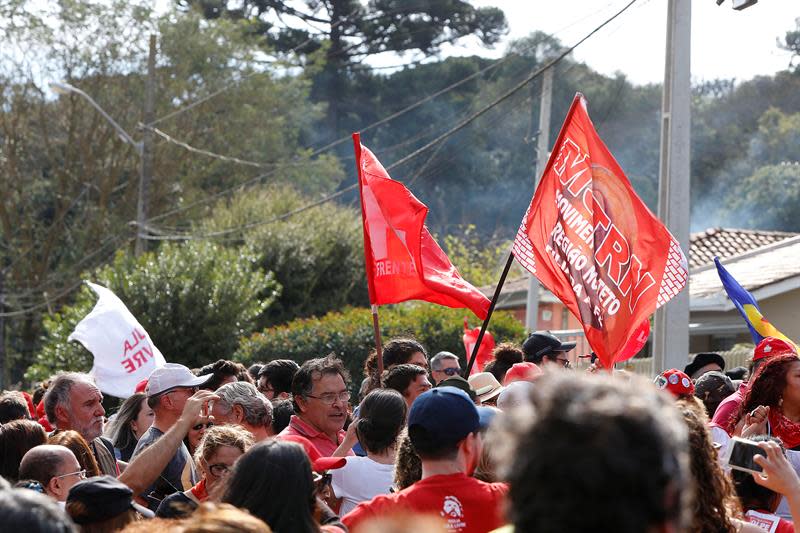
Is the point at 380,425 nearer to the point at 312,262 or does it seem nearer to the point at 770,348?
the point at 770,348

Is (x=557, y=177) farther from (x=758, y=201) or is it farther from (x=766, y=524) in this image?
(x=758, y=201)

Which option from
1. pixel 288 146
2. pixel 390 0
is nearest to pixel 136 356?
pixel 288 146

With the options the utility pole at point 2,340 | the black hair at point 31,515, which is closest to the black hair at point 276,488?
the black hair at point 31,515

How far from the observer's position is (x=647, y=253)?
24.6 ft

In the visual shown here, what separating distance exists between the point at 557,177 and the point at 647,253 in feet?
2.80

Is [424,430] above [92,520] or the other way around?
above

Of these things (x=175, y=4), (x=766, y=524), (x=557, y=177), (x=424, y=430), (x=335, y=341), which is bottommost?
(x=335, y=341)

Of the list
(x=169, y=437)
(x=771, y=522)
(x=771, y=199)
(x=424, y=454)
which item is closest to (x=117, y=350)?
(x=169, y=437)

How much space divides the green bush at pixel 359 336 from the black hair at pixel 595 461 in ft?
53.5

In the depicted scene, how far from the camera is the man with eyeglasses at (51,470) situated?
4.77 meters

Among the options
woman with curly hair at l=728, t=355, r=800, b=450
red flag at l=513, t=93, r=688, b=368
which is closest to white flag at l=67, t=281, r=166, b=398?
red flag at l=513, t=93, r=688, b=368

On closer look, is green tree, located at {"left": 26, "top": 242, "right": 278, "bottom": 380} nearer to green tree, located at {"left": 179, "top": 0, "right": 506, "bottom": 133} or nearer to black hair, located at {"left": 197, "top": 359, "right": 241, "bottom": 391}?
black hair, located at {"left": 197, "top": 359, "right": 241, "bottom": 391}

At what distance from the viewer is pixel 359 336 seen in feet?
60.8

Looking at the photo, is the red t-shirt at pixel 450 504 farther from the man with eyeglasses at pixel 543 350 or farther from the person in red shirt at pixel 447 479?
the man with eyeglasses at pixel 543 350
